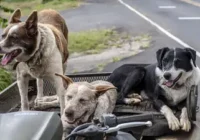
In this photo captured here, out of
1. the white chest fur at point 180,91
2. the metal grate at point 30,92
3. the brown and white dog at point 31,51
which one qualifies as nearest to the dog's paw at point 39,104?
the brown and white dog at point 31,51

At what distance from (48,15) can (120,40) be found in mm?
8718

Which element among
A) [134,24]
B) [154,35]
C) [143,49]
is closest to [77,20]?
[134,24]

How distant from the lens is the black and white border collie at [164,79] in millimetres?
4406

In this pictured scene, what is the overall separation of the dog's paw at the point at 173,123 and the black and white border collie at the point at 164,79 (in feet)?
0.68

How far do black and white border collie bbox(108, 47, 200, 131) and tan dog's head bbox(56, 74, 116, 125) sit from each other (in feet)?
2.34

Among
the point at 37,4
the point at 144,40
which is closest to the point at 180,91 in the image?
the point at 144,40

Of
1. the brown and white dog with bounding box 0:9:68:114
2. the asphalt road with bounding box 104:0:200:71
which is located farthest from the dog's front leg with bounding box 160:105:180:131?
the asphalt road with bounding box 104:0:200:71

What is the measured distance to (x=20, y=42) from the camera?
4.34m

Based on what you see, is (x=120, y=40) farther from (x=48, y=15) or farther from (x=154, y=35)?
(x=48, y=15)

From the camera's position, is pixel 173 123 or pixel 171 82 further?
pixel 171 82

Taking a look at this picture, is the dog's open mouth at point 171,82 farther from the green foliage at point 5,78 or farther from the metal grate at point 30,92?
the green foliage at point 5,78

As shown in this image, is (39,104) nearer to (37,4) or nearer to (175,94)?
(175,94)

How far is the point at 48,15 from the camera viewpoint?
6.02 meters

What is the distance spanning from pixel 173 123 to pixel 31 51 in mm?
1279
